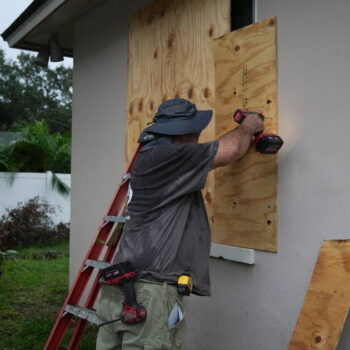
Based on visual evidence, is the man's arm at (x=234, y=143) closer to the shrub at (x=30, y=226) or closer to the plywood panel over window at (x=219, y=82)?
the plywood panel over window at (x=219, y=82)

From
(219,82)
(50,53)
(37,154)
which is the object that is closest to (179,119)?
(219,82)

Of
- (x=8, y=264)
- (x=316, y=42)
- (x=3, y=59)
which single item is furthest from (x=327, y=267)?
(x=3, y=59)

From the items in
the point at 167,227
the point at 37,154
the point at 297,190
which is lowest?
the point at 167,227

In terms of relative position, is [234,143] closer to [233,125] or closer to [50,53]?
[233,125]

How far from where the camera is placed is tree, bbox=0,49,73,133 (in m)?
36.5

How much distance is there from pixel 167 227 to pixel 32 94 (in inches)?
1505

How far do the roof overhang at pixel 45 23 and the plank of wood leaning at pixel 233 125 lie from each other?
278cm

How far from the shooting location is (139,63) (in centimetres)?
495

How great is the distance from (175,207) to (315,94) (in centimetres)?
115

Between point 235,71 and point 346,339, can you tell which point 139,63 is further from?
point 346,339

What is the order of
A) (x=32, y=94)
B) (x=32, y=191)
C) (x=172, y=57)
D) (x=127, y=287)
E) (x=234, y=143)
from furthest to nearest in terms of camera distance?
(x=32, y=94) → (x=32, y=191) → (x=172, y=57) → (x=234, y=143) → (x=127, y=287)

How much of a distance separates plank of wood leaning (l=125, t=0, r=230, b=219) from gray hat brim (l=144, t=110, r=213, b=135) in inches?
33.5

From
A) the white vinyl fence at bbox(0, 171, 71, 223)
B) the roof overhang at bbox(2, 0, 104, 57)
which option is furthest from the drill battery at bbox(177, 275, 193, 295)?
the white vinyl fence at bbox(0, 171, 71, 223)

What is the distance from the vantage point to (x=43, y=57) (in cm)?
725
